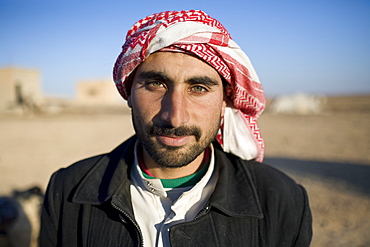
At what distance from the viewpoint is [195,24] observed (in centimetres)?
168

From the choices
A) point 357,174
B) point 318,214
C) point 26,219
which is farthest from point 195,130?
point 357,174

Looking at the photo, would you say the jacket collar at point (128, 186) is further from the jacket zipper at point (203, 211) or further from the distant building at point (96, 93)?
the distant building at point (96, 93)

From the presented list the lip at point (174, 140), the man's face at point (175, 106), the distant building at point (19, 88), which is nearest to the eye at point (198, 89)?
the man's face at point (175, 106)

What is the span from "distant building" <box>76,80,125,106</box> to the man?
38.9 metres

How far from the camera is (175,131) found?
1594 mm

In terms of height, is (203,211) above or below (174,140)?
below

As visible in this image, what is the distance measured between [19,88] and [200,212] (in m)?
25.5

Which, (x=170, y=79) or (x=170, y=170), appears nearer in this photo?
(x=170, y=79)

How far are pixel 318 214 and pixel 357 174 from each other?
238 centimetres

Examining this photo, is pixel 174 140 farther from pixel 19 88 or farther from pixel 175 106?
pixel 19 88

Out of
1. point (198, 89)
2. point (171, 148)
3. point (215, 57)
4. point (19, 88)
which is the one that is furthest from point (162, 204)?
point (19, 88)

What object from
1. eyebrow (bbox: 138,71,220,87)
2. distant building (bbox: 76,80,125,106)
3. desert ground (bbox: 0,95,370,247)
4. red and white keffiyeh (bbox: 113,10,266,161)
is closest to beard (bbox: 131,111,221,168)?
eyebrow (bbox: 138,71,220,87)

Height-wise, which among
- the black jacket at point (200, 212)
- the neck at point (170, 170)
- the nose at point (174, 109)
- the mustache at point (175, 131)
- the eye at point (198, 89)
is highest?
the eye at point (198, 89)

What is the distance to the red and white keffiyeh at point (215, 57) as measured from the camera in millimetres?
1658
